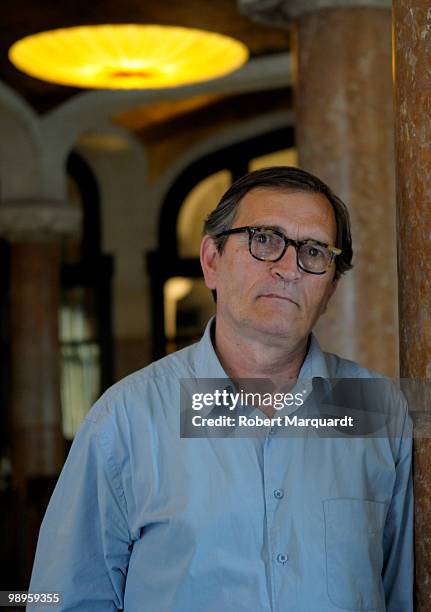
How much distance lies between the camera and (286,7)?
16.1 ft

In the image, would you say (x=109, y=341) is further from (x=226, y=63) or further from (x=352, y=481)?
(x=352, y=481)

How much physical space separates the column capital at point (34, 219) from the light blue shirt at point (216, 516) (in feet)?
26.6

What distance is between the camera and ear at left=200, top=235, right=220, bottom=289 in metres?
2.11

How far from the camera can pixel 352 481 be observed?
1.87 m

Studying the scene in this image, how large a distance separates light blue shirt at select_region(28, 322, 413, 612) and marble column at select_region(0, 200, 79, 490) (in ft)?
26.2

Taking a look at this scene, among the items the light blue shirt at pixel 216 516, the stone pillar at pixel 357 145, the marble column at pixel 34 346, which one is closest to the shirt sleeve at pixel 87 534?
the light blue shirt at pixel 216 516

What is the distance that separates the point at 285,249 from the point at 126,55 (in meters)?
6.13

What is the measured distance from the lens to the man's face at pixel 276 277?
75.9 inches

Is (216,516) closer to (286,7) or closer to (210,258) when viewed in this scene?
(210,258)

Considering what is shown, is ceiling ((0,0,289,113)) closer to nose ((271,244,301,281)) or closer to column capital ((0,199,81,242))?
column capital ((0,199,81,242))

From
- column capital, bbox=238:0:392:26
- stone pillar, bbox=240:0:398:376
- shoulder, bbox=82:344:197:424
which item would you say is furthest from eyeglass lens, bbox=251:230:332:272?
column capital, bbox=238:0:392:26

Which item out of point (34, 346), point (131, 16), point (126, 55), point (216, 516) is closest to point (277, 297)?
point (216, 516)

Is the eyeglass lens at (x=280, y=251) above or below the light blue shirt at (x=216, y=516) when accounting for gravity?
above

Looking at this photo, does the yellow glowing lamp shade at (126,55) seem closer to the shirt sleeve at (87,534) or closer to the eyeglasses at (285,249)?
the eyeglasses at (285,249)
